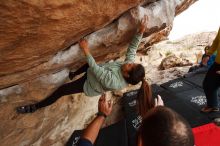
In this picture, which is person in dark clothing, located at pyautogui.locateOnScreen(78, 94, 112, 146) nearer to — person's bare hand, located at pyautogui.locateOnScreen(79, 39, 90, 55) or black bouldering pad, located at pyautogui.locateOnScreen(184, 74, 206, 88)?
person's bare hand, located at pyautogui.locateOnScreen(79, 39, 90, 55)

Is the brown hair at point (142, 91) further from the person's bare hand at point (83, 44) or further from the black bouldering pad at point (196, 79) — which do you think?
the black bouldering pad at point (196, 79)

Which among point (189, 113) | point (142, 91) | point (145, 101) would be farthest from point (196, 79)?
point (145, 101)

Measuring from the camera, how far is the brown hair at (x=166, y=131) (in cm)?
153

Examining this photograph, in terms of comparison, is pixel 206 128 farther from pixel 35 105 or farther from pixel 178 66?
pixel 178 66

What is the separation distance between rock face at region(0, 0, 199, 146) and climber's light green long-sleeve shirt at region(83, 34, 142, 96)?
382 mm

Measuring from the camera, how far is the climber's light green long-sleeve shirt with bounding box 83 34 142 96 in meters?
3.84

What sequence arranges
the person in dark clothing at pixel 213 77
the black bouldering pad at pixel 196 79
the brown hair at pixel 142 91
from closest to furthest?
the brown hair at pixel 142 91
the person in dark clothing at pixel 213 77
the black bouldering pad at pixel 196 79

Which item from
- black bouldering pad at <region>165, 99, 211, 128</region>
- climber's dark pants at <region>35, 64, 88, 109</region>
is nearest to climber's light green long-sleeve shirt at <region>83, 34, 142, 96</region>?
climber's dark pants at <region>35, 64, 88, 109</region>

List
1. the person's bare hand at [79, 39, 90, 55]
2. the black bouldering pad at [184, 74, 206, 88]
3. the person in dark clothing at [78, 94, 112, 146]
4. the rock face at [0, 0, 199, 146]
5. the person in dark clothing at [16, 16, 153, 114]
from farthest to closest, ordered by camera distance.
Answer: the black bouldering pad at [184, 74, 206, 88], the person's bare hand at [79, 39, 90, 55], the person in dark clothing at [16, 16, 153, 114], the rock face at [0, 0, 199, 146], the person in dark clothing at [78, 94, 112, 146]

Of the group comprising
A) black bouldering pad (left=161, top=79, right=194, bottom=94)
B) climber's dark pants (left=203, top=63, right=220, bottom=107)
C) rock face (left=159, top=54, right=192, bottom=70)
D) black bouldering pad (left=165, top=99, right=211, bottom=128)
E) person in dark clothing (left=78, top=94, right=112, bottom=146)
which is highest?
person in dark clothing (left=78, top=94, right=112, bottom=146)

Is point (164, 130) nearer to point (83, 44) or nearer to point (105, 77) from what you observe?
point (105, 77)

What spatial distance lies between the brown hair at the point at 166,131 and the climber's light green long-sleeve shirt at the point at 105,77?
2248 millimetres

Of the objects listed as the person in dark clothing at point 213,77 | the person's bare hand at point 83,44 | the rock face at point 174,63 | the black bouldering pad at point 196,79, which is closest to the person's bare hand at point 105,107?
the person's bare hand at point 83,44

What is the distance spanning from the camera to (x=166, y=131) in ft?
5.05
